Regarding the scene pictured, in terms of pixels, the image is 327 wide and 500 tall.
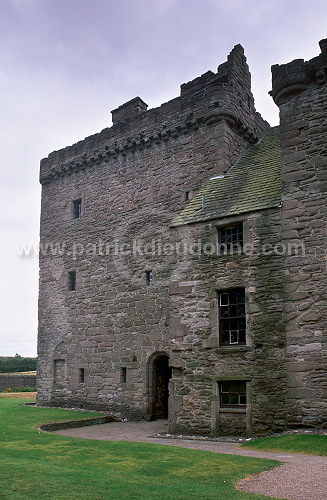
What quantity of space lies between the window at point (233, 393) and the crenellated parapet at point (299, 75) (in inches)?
311

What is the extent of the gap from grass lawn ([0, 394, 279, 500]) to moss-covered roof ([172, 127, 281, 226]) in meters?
6.66

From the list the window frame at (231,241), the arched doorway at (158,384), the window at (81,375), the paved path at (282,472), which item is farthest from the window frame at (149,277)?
the paved path at (282,472)

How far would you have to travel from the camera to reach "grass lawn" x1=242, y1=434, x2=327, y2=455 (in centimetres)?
986

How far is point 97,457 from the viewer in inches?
369

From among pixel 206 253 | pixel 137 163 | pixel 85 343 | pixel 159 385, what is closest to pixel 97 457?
pixel 206 253

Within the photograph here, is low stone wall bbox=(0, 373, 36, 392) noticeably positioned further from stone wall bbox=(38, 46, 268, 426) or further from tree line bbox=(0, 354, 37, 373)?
stone wall bbox=(38, 46, 268, 426)

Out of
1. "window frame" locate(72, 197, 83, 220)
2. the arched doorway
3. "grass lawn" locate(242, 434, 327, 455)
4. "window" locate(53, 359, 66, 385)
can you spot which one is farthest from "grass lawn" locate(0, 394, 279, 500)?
"window frame" locate(72, 197, 83, 220)

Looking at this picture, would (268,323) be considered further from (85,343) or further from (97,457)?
(85,343)

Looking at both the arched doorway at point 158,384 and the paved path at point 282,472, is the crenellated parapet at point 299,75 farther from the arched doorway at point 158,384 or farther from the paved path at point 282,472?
the arched doorway at point 158,384

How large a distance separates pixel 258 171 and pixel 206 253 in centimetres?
357

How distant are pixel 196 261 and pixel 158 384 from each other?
6.40 m

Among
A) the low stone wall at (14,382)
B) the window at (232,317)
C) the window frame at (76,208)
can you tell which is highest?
the window frame at (76,208)

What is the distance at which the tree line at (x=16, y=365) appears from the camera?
39062 millimetres

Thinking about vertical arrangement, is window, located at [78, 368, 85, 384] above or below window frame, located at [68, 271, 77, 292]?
below
